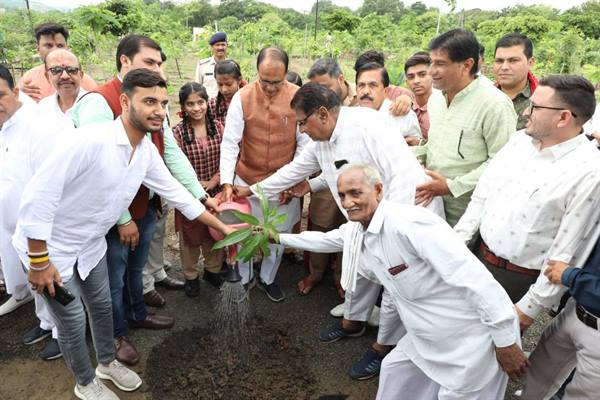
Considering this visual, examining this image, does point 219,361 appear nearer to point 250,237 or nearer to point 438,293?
point 250,237

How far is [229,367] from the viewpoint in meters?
3.03

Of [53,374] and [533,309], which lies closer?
[533,309]

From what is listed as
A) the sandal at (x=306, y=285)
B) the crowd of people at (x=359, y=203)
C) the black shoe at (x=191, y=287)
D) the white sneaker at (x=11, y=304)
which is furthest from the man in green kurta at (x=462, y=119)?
the white sneaker at (x=11, y=304)

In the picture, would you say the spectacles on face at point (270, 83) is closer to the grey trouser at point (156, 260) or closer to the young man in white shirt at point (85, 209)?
the young man in white shirt at point (85, 209)

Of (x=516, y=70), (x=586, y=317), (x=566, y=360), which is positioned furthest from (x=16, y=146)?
(x=516, y=70)

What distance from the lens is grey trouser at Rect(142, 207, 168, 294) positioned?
12.2 ft

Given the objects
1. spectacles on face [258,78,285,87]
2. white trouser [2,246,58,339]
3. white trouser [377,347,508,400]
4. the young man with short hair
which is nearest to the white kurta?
white trouser [2,246,58,339]

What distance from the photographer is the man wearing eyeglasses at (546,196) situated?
210 cm

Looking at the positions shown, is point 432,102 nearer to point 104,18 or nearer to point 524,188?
point 524,188

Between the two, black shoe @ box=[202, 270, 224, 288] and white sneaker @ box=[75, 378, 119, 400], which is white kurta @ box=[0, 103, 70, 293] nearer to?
white sneaker @ box=[75, 378, 119, 400]

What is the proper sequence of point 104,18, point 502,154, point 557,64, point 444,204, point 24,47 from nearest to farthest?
point 502,154 → point 444,204 → point 104,18 → point 24,47 → point 557,64

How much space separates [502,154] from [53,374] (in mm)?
3250

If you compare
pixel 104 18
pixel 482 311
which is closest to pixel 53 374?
pixel 482 311

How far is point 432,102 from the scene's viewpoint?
325cm
